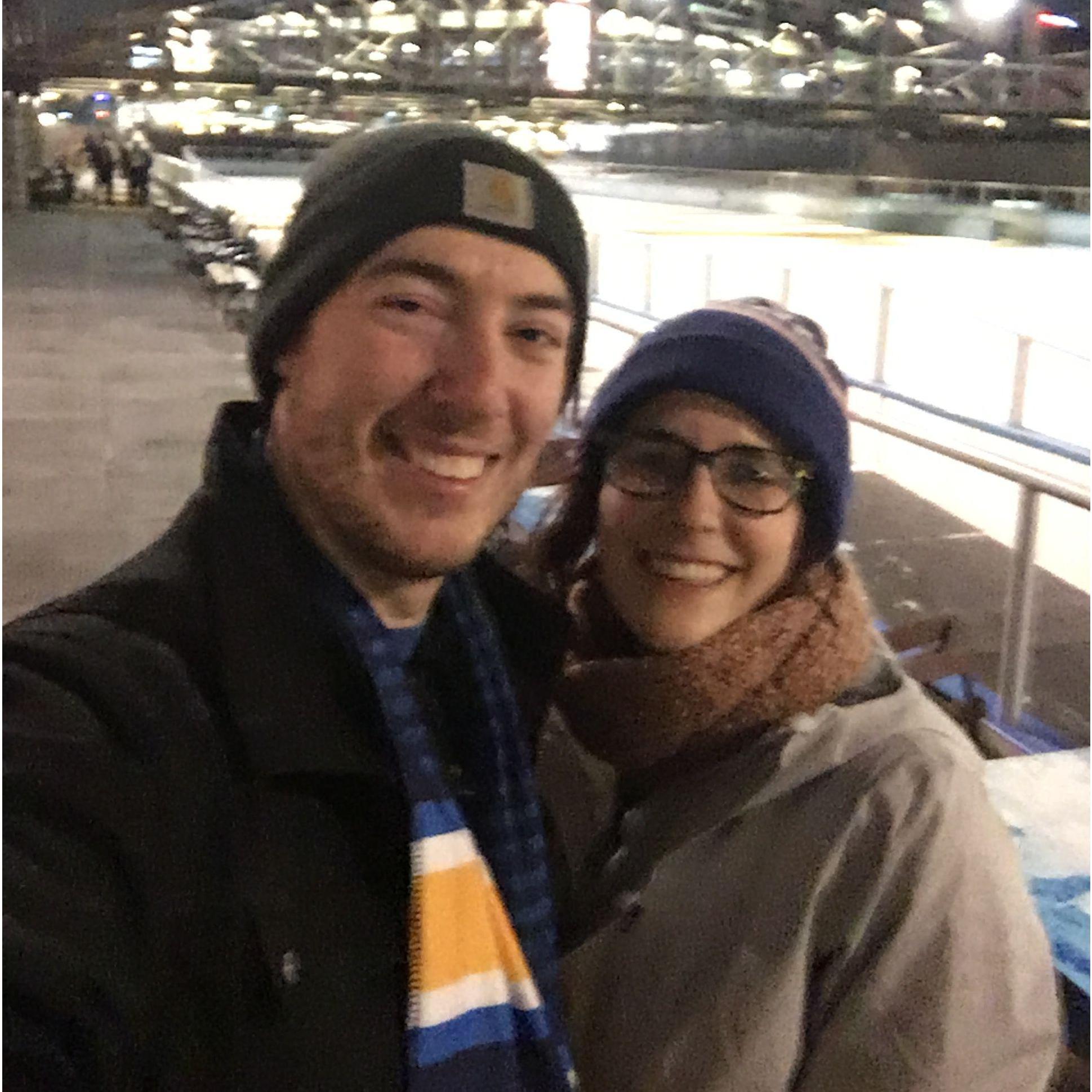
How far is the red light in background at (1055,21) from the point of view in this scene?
46.8 metres

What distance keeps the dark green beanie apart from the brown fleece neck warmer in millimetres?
486

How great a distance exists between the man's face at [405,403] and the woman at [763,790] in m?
0.39

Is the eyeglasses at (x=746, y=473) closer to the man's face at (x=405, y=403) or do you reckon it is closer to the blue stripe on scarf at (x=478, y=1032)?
the man's face at (x=405, y=403)

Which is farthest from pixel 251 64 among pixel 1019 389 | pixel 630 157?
pixel 1019 389

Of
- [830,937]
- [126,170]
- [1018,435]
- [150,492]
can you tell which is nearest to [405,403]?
[830,937]

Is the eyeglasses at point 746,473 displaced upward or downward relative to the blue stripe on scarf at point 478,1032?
upward

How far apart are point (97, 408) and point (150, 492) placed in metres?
2.29

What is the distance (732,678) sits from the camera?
1.59 metres

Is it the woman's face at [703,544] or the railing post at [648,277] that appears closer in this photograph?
the woman's face at [703,544]

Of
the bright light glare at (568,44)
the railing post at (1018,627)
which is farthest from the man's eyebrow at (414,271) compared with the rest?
the bright light glare at (568,44)

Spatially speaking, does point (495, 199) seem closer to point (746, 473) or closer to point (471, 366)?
point (471, 366)

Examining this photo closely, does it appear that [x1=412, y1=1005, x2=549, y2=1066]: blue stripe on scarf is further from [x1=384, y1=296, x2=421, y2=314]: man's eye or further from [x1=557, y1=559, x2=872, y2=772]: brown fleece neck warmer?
[x1=384, y1=296, x2=421, y2=314]: man's eye

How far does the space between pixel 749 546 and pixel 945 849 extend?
19.5 inches

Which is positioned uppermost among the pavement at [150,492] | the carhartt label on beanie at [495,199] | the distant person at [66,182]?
the distant person at [66,182]
